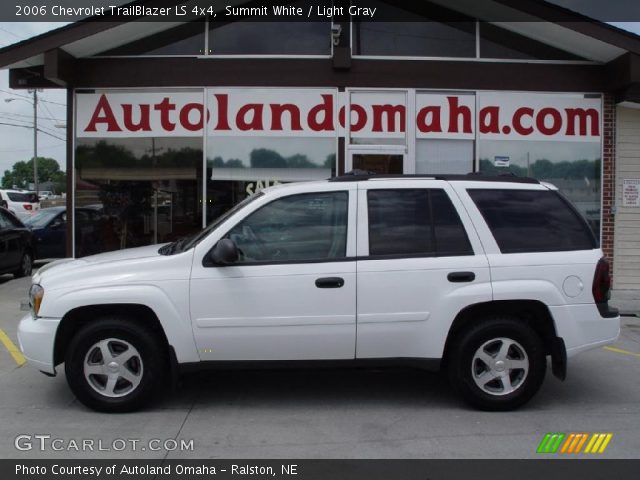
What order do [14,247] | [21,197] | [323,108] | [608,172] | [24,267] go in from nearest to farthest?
[323,108] < [608,172] < [14,247] < [24,267] < [21,197]

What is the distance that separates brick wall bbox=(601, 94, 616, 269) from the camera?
1079 centimetres

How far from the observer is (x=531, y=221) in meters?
5.26

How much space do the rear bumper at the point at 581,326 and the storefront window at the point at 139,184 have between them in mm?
6937

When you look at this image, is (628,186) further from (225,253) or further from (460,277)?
(225,253)

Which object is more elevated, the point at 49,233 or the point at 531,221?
the point at 531,221

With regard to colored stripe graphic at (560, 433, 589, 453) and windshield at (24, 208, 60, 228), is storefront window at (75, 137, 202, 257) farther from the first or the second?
colored stripe graphic at (560, 433, 589, 453)

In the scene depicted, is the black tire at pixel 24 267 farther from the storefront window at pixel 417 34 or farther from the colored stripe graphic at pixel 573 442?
the colored stripe graphic at pixel 573 442

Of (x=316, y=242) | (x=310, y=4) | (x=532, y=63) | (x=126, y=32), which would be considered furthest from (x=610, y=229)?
(x=126, y=32)

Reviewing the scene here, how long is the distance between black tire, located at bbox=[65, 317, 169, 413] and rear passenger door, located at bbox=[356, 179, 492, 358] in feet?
5.24

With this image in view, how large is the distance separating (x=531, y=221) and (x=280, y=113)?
617 centimetres

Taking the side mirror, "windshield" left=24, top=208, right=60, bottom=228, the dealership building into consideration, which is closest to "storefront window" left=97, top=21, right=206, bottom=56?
the dealership building

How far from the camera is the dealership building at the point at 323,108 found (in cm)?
1058

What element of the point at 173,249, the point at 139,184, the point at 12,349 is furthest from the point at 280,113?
the point at 173,249

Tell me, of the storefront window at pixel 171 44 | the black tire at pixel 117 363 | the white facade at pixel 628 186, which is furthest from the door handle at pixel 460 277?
the storefront window at pixel 171 44
